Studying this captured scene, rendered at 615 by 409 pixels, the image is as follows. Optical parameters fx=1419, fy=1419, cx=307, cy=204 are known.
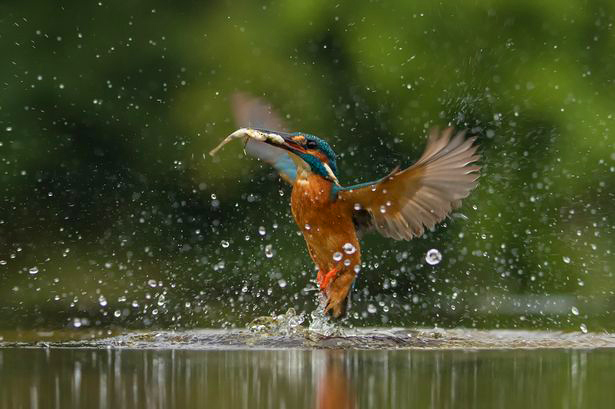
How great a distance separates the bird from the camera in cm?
569

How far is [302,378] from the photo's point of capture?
15.4 ft

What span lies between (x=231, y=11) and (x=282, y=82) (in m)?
Answer: 0.77

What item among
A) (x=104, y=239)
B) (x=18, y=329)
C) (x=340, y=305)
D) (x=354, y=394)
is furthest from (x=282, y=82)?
(x=354, y=394)

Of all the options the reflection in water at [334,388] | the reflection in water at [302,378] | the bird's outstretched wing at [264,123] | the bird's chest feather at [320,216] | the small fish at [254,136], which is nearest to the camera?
the reflection in water at [334,388]

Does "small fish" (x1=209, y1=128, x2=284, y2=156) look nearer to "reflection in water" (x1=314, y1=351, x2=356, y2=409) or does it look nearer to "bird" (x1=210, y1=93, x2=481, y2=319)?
"bird" (x1=210, y1=93, x2=481, y2=319)

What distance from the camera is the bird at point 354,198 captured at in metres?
5.69

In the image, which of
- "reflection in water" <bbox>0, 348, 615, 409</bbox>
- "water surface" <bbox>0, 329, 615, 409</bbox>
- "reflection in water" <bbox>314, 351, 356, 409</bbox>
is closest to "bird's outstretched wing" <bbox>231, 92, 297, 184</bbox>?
"water surface" <bbox>0, 329, 615, 409</bbox>

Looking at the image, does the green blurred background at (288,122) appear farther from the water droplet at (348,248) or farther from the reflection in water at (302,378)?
the reflection in water at (302,378)

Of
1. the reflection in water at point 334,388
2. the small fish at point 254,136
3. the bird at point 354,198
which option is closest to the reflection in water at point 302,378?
the reflection in water at point 334,388

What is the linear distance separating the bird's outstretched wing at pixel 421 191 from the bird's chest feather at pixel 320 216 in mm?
69

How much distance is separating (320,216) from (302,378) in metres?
1.28

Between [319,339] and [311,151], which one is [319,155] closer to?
[311,151]

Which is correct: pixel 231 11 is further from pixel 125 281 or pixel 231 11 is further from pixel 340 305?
pixel 340 305

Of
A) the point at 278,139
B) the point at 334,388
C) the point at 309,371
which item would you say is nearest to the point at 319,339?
the point at 278,139
